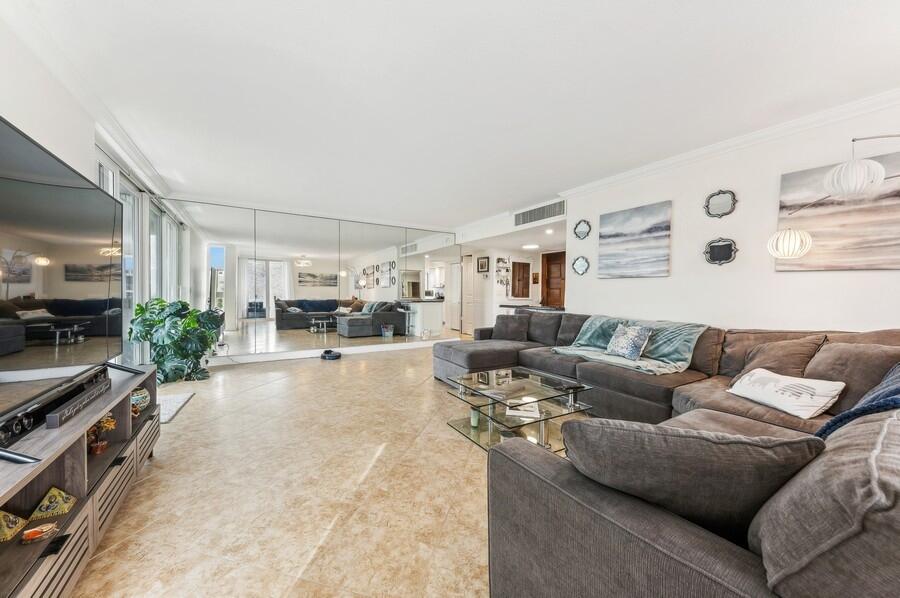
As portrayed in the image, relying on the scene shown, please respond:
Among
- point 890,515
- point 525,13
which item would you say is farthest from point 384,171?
point 890,515

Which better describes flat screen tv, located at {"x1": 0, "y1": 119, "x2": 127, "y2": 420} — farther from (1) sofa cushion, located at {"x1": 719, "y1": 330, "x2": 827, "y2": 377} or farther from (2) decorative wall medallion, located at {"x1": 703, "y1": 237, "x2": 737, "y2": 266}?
(2) decorative wall medallion, located at {"x1": 703, "y1": 237, "x2": 737, "y2": 266}

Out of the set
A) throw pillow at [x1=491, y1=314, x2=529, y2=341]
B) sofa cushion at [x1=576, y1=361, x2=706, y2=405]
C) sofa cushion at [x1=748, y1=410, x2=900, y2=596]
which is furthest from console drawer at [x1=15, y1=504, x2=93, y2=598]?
throw pillow at [x1=491, y1=314, x2=529, y2=341]

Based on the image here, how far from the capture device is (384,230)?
6.55 metres

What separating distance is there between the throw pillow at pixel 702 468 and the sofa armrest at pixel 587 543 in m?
0.05

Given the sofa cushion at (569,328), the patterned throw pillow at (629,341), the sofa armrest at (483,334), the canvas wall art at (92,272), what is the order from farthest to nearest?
the sofa armrest at (483,334) → the sofa cushion at (569,328) → the patterned throw pillow at (629,341) → the canvas wall art at (92,272)

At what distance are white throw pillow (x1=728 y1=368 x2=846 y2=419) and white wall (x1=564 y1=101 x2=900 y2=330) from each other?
37.5 inches

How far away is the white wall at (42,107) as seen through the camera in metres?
1.69

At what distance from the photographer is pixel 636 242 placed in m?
3.78

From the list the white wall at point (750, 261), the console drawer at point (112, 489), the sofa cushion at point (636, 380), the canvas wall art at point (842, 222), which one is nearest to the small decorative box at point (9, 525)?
the console drawer at point (112, 489)

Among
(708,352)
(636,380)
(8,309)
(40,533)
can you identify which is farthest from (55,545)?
(708,352)

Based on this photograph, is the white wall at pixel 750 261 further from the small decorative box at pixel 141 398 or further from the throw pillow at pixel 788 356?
the small decorative box at pixel 141 398

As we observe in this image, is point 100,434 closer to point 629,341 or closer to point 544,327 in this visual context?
point 629,341

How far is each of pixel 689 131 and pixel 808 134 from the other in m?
0.82

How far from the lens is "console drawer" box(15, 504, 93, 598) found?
999 millimetres
